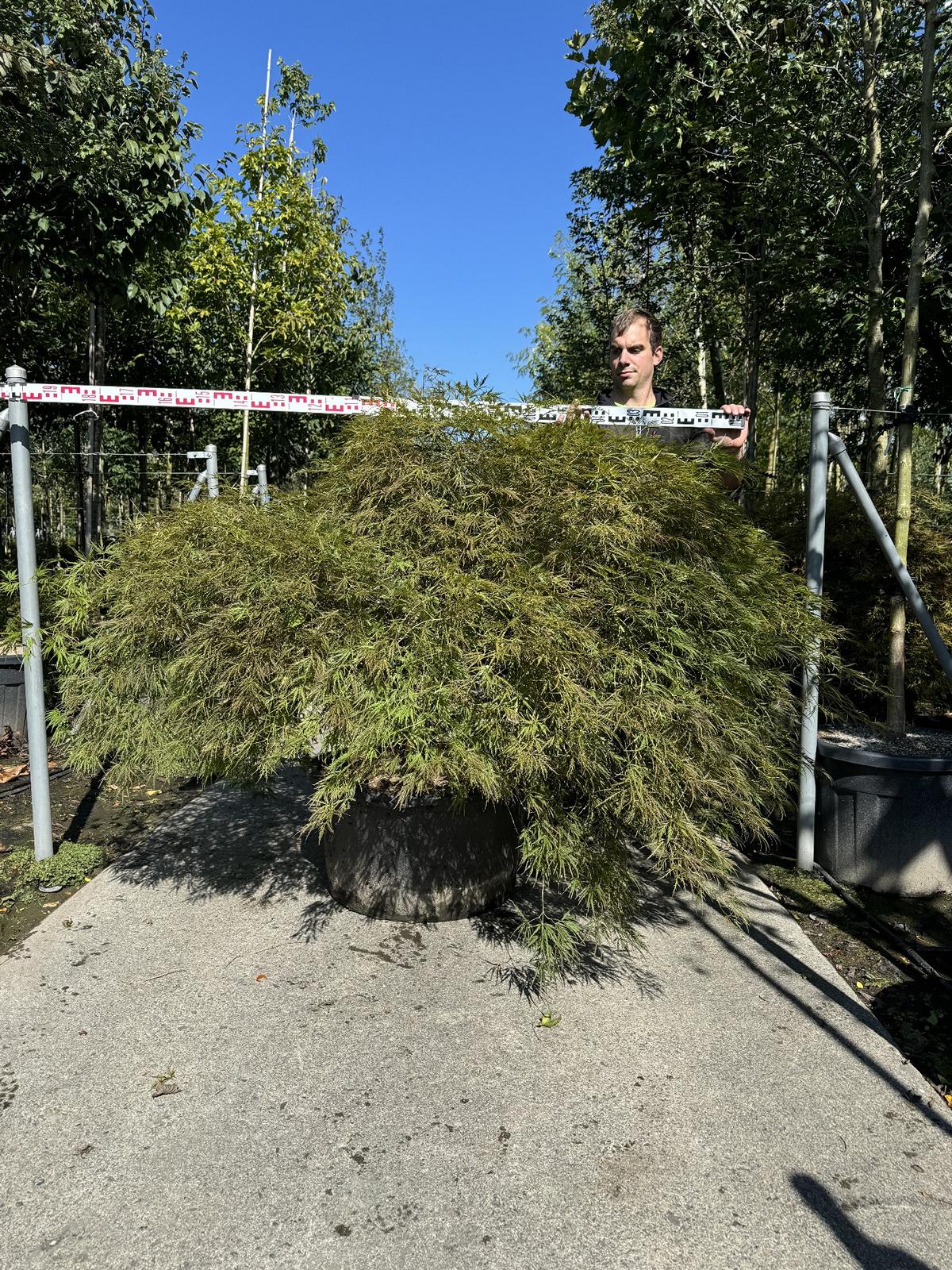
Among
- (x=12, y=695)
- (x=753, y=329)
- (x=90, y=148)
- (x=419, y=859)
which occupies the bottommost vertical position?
(x=419, y=859)

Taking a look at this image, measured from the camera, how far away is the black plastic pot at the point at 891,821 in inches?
134

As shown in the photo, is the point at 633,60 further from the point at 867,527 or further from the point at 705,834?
the point at 705,834

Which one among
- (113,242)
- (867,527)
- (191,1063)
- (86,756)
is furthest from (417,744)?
(113,242)

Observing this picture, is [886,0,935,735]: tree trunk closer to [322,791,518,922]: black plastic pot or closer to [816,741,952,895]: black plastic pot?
[816,741,952,895]: black plastic pot

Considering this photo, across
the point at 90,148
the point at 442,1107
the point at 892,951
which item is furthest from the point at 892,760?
the point at 90,148

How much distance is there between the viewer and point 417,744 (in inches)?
87.8

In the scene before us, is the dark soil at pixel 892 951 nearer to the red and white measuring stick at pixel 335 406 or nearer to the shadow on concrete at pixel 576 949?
the shadow on concrete at pixel 576 949

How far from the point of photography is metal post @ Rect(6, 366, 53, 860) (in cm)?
334

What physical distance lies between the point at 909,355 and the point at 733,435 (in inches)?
46.0

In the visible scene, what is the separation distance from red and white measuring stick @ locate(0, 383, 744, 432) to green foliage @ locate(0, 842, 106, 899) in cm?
206

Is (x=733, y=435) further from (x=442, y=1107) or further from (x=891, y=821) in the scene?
(x=442, y=1107)

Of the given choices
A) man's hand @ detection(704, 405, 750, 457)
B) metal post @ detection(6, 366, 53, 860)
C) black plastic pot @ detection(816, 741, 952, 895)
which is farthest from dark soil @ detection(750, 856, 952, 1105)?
metal post @ detection(6, 366, 53, 860)

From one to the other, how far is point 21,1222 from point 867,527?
4959 mm

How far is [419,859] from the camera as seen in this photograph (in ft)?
10.2
